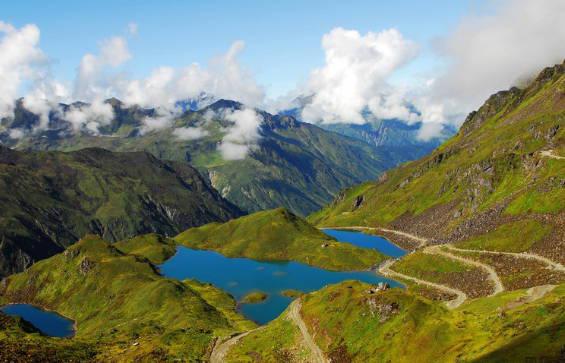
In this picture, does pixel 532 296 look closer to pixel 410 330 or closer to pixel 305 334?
pixel 410 330

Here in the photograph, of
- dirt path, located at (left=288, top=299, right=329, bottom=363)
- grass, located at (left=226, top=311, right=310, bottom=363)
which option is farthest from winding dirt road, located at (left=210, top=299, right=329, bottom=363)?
grass, located at (left=226, top=311, right=310, bottom=363)

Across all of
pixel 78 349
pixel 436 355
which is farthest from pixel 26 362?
pixel 436 355

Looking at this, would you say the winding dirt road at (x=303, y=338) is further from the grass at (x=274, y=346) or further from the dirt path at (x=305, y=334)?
the grass at (x=274, y=346)

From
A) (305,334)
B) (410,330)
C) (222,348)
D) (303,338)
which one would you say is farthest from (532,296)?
(222,348)

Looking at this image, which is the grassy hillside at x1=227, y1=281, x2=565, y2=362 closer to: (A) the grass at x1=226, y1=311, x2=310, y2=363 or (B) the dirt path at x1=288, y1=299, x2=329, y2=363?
(A) the grass at x1=226, y1=311, x2=310, y2=363

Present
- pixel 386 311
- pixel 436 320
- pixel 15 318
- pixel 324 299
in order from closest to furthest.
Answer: pixel 436 320 < pixel 386 311 < pixel 324 299 < pixel 15 318

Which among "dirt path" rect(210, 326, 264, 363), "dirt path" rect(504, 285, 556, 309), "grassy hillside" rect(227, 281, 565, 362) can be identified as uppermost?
"dirt path" rect(210, 326, 264, 363)

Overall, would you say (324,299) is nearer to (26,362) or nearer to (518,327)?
(518,327)
